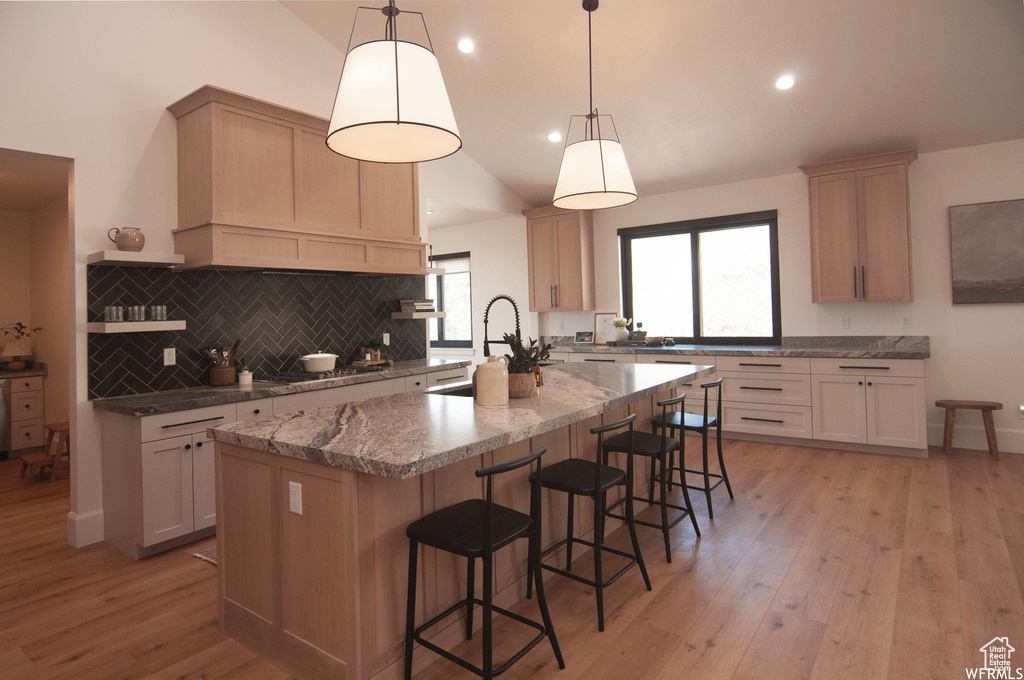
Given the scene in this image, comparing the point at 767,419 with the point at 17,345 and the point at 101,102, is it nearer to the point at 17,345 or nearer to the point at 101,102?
the point at 101,102

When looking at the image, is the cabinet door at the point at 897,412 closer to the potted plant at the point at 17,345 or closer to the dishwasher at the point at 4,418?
the dishwasher at the point at 4,418

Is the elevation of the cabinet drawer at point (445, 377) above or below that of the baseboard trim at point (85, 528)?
above

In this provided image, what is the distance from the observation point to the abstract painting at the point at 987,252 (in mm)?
4500

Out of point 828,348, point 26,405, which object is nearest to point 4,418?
point 26,405

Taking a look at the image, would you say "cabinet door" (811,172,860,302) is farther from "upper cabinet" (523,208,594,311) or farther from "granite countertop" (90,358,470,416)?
"granite countertop" (90,358,470,416)

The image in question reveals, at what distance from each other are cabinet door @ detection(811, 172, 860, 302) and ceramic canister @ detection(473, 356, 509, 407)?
3.75 m

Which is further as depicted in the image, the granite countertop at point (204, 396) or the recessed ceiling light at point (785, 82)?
the recessed ceiling light at point (785, 82)

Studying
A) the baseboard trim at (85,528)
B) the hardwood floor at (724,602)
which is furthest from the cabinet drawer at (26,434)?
the baseboard trim at (85,528)

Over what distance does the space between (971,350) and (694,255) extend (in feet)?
8.29

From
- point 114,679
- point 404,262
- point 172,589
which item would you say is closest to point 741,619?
point 114,679

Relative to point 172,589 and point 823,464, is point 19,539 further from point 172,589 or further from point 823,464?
point 823,464

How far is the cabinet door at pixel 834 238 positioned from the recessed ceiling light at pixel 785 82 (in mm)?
1124

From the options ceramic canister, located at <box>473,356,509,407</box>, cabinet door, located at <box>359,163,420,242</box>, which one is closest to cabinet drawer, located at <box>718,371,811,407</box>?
cabinet door, located at <box>359,163,420,242</box>

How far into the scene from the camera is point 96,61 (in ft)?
11.2
